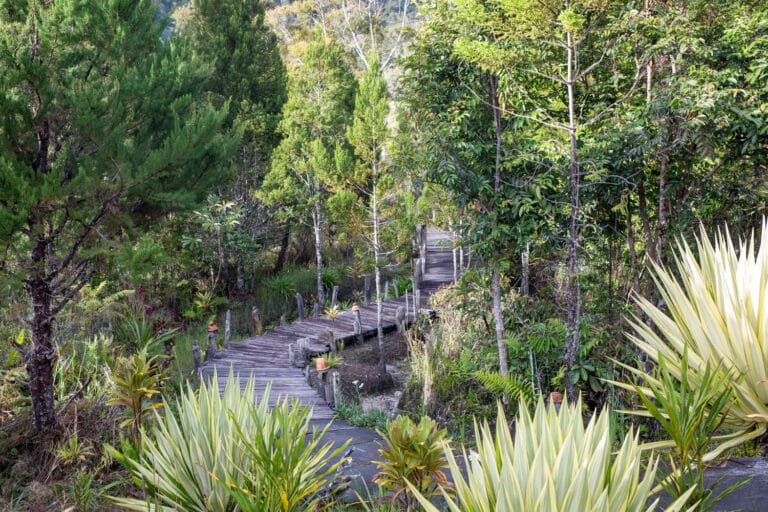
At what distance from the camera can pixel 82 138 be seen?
4.51m

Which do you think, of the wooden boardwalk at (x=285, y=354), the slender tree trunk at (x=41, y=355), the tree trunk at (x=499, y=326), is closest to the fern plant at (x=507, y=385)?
the tree trunk at (x=499, y=326)

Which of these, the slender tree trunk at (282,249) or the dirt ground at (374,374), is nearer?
the dirt ground at (374,374)

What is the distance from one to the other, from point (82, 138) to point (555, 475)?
4.35 metres

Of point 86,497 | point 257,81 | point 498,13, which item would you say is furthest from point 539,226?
point 257,81

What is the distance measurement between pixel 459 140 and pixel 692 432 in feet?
14.2

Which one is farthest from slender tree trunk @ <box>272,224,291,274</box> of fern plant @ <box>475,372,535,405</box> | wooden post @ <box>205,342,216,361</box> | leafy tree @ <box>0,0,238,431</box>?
fern plant @ <box>475,372,535,405</box>

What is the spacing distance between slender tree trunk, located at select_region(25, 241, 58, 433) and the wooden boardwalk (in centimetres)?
130

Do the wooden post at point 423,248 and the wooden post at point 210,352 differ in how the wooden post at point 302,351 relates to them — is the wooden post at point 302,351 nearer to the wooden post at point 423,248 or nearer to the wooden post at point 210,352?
the wooden post at point 210,352

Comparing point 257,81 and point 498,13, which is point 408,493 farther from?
point 257,81

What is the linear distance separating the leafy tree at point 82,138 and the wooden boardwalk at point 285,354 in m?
1.67

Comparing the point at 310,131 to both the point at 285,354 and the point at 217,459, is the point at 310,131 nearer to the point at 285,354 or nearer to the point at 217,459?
the point at 285,354

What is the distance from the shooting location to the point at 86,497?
3926mm

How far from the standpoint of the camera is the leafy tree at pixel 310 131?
41.8 ft

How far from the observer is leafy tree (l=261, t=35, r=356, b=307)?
12.7 meters
